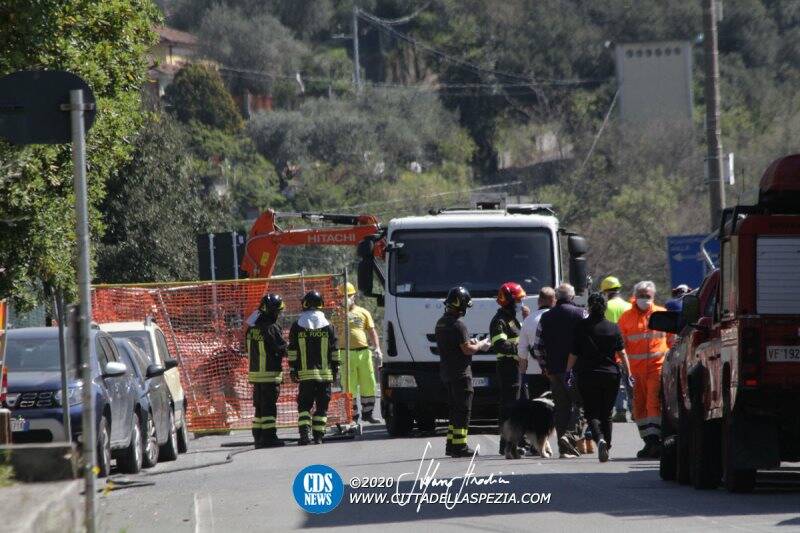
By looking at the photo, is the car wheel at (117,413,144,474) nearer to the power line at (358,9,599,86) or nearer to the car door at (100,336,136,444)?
the car door at (100,336,136,444)

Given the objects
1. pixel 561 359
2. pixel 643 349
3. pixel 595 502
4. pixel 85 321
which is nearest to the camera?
pixel 85 321

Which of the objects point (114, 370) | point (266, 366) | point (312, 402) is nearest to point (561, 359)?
point (312, 402)

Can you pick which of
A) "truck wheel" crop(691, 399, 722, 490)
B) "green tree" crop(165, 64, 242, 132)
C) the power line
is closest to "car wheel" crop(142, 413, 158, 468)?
"truck wheel" crop(691, 399, 722, 490)

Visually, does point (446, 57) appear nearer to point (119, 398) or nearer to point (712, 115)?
point (712, 115)

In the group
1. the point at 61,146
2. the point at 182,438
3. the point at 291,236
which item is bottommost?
the point at 182,438

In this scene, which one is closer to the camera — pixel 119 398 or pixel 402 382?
pixel 119 398

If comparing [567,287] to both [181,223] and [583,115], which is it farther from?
[583,115]

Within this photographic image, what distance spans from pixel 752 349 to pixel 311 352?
913 centimetres

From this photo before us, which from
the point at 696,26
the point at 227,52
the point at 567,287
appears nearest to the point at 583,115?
the point at 696,26

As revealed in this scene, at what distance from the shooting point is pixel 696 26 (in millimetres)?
95000

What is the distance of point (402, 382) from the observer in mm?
20672

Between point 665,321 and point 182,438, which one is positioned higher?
point 665,321

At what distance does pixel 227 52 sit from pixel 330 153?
21.2m
